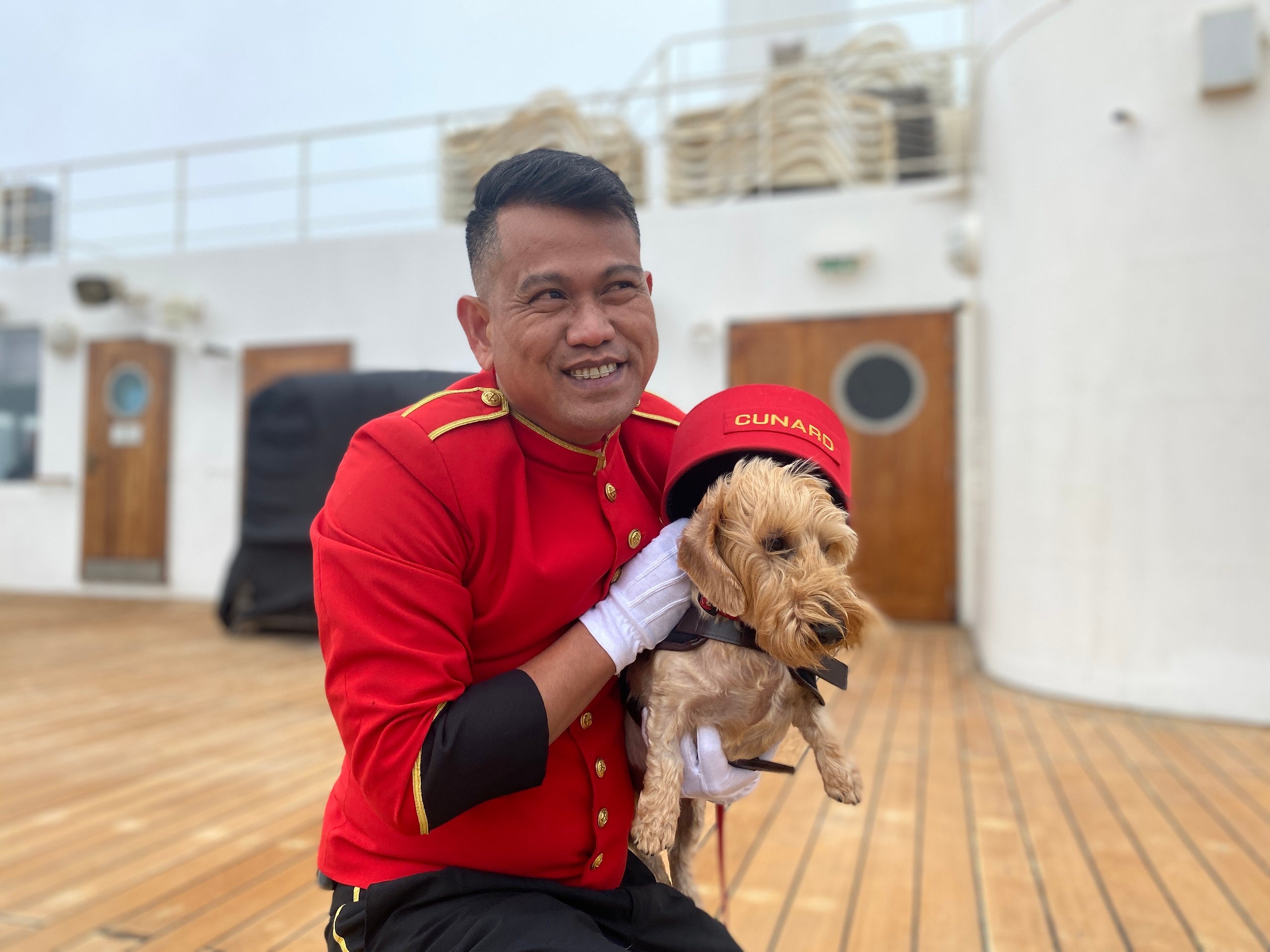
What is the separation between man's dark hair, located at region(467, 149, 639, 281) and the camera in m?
1.06

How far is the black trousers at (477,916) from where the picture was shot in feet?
3.38

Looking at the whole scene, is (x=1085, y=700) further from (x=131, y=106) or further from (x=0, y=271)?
(x=0, y=271)

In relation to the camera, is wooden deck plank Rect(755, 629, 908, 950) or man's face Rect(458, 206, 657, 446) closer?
man's face Rect(458, 206, 657, 446)

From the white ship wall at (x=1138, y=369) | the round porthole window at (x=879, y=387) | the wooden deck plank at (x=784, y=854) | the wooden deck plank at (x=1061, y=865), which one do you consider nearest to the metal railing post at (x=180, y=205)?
the round porthole window at (x=879, y=387)

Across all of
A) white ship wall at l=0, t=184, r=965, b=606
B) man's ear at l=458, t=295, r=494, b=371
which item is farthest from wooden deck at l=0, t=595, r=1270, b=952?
white ship wall at l=0, t=184, r=965, b=606

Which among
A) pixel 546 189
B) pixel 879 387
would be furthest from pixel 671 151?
pixel 546 189

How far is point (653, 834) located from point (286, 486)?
17.9ft

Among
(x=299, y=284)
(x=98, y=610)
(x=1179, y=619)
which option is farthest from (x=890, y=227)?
(x=98, y=610)

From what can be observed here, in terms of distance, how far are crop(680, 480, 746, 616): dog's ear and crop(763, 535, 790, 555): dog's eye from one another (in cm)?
6

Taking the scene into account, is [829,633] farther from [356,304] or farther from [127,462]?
[127,462]

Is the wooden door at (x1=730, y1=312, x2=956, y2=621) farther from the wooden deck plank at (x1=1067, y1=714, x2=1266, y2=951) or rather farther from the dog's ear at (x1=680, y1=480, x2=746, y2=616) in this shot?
the dog's ear at (x1=680, y1=480, x2=746, y2=616)

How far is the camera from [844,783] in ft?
3.80

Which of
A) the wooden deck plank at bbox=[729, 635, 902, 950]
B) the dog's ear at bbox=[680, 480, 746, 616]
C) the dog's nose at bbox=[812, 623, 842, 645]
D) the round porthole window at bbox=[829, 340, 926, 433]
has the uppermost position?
the round porthole window at bbox=[829, 340, 926, 433]

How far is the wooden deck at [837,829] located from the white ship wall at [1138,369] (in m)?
0.38
